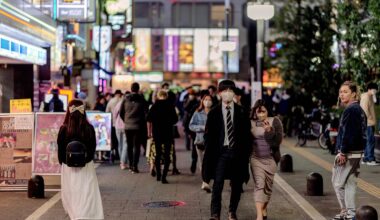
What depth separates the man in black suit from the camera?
944 centimetres

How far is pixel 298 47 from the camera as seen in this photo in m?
28.6

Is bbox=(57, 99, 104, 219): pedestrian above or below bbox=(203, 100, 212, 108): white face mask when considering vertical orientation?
below

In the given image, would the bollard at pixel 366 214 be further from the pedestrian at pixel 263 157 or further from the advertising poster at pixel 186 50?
the advertising poster at pixel 186 50

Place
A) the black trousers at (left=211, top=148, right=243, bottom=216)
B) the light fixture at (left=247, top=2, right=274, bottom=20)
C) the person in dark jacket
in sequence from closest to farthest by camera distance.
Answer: the black trousers at (left=211, top=148, right=243, bottom=216) < the light fixture at (left=247, top=2, right=274, bottom=20) < the person in dark jacket

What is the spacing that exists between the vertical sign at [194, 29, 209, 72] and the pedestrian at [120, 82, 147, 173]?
54863mm

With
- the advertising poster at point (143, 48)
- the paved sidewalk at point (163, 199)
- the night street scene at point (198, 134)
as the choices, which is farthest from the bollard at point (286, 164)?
the advertising poster at point (143, 48)

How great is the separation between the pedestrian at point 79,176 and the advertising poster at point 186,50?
204ft

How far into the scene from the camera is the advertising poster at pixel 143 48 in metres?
70.6

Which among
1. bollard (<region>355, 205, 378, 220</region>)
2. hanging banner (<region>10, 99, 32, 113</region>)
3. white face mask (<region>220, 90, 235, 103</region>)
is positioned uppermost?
white face mask (<region>220, 90, 235, 103</region>)

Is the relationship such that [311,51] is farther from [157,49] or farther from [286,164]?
[157,49]

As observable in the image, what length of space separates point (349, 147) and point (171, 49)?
62449mm

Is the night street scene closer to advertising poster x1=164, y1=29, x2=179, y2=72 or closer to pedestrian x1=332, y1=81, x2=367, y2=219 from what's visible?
pedestrian x1=332, y1=81, x2=367, y2=219

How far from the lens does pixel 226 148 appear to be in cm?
947

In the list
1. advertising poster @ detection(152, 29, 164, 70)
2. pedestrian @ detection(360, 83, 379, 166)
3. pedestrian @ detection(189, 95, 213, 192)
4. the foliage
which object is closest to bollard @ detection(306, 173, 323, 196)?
pedestrian @ detection(189, 95, 213, 192)
